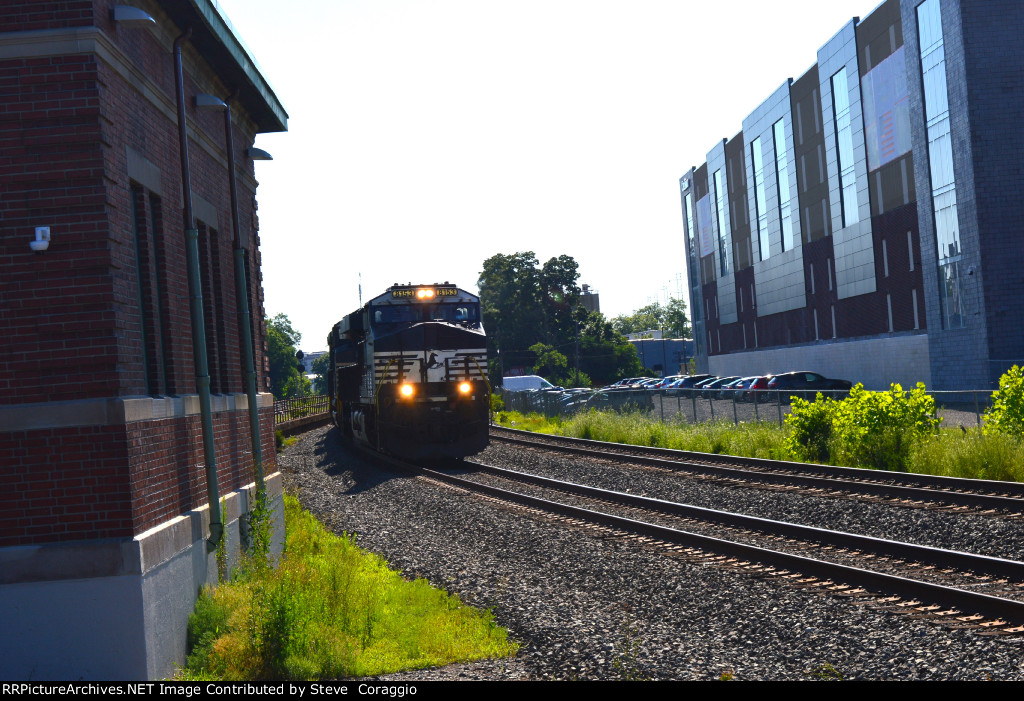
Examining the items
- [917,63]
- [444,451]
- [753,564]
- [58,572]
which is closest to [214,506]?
[58,572]

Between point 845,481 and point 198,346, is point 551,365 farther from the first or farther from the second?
point 198,346

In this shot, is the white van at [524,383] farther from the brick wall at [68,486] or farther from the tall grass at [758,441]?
the brick wall at [68,486]

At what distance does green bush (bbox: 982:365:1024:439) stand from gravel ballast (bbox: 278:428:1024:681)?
8.98m

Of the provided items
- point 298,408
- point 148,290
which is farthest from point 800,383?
point 148,290

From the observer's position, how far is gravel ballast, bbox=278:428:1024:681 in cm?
683

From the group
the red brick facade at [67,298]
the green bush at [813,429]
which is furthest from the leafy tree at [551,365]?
the red brick facade at [67,298]

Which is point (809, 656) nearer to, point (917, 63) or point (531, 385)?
point (917, 63)

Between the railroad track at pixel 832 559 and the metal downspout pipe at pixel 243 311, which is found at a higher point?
the metal downspout pipe at pixel 243 311

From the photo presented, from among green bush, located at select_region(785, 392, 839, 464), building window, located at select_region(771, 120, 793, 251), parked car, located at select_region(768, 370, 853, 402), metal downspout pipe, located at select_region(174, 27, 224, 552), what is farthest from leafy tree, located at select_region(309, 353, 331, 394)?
building window, located at select_region(771, 120, 793, 251)

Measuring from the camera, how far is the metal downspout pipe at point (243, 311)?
1239 centimetres

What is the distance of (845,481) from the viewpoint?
1553cm

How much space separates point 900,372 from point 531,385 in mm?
18201

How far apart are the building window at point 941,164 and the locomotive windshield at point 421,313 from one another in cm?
2366

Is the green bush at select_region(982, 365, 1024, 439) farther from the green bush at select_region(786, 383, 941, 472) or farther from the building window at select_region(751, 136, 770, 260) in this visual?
the building window at select_region(751, 136, 770, 260)
